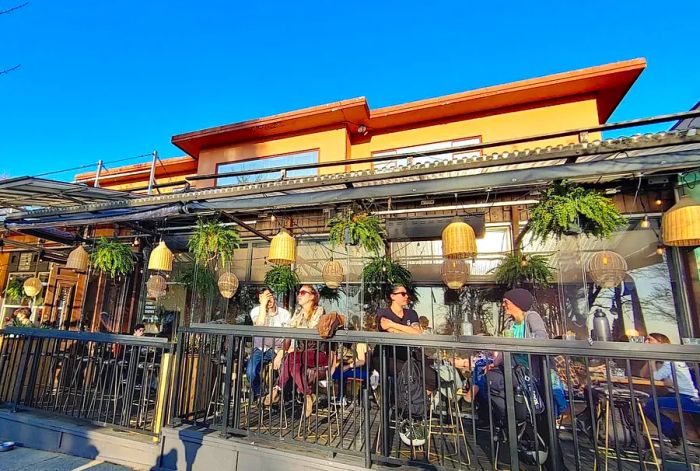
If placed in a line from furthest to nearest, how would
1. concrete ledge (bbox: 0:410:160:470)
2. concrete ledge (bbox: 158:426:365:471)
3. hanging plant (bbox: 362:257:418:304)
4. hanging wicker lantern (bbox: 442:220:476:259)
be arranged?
hanging plant (bbox: 362:257:418:304), hanging wicker lantern (bbox: 442:220:476:259), concrete ledge (bbox: 0:410:160:470), concrete ledge (bbox: 158:426:365:471)

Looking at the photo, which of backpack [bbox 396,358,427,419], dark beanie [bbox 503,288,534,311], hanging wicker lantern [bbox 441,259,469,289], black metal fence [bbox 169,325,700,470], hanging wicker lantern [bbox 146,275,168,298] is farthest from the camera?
hanging wicker lantern [bbox 146,275,168,298]

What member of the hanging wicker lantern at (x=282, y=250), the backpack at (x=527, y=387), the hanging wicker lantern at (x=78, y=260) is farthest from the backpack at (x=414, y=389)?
the hanging wicker lantern at (x=78, y=260)

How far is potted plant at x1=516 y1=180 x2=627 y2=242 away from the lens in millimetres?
3812

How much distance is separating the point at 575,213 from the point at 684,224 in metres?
0.88

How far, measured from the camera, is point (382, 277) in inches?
233

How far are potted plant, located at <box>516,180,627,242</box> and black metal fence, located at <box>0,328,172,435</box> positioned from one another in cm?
452

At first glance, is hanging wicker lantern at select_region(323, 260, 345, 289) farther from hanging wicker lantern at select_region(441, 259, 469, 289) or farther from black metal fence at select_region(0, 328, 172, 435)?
black metal fence at select_region(0, 328, 172, 435)

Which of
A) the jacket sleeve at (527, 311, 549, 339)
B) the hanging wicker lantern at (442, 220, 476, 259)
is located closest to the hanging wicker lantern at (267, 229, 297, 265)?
the hanging wicker lantern at (442, 220, 476, 259)

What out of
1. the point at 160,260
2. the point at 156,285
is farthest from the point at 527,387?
the point at 156,285

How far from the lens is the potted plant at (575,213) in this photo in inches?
150

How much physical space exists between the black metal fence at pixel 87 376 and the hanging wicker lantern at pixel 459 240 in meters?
3.38

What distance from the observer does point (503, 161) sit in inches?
144

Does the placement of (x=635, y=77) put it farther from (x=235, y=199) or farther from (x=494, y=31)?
(x=235, y=199)

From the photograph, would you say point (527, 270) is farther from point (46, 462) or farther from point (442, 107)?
point (46, 462)
